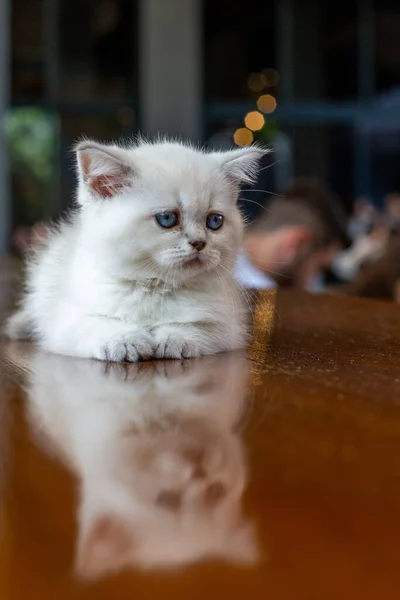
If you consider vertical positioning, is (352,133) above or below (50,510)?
above

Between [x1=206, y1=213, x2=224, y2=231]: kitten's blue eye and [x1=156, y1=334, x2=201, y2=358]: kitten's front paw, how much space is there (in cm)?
19

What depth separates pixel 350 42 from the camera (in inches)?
266

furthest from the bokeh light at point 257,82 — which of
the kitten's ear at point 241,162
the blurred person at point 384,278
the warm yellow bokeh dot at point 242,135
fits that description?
the kitten's ear at point 241,162

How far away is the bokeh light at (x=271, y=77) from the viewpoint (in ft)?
22.1

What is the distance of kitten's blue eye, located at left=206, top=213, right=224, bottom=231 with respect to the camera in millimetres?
1033

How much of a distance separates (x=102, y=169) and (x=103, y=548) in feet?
2.27

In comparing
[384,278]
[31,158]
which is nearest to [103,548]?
[384,278]

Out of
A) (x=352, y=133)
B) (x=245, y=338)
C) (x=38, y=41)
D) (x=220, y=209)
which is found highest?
(x=38, y=41)

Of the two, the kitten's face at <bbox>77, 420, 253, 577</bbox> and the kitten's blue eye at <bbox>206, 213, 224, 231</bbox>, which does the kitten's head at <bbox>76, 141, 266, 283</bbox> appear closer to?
the kitten's blue eye at <bbox>206, 213, 224, 231</bbox>

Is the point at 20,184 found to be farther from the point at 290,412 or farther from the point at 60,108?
the point at 290,412

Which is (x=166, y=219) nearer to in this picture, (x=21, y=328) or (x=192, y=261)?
(x=192, y=261)

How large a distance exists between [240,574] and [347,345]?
0.67 metres

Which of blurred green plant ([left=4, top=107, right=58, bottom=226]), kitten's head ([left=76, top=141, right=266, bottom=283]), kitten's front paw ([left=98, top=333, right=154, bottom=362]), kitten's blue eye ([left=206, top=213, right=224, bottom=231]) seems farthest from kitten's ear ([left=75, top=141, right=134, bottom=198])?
blurred green plant ([left=4, top=107, right=58, bottom=226])

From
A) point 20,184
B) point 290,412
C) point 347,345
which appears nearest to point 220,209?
point 347,345
